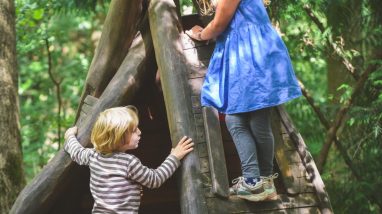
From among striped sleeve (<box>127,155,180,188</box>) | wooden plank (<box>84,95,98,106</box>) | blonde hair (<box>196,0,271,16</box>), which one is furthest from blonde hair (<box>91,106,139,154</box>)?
wooden plank (<box>84,95,98,106</box>)

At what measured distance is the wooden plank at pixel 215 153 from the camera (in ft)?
12.0

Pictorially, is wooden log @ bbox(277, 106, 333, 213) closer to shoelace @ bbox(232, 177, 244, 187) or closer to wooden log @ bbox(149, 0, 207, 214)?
shoelace @ bbox(232, 177, 244, 187)

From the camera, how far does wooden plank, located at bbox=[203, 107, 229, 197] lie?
367 centimetres

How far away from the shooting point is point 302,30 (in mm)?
7523

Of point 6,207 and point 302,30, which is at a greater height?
point 302,30

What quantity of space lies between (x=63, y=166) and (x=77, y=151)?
2.01ft

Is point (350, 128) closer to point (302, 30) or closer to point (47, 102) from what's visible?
point (302, 30)

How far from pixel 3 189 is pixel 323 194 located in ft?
10.7

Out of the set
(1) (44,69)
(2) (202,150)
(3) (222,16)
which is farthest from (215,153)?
(1) (44,69)

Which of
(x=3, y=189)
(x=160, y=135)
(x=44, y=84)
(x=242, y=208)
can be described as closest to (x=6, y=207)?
(x=3, y=189)

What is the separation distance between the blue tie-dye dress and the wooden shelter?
1.07 ft

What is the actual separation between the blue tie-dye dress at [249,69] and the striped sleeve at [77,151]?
0.87m

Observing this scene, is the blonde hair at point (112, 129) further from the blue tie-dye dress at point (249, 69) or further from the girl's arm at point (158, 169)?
the blue tie-dye dress at point (249, 69)

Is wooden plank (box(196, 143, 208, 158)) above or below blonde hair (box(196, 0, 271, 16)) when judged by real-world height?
below
